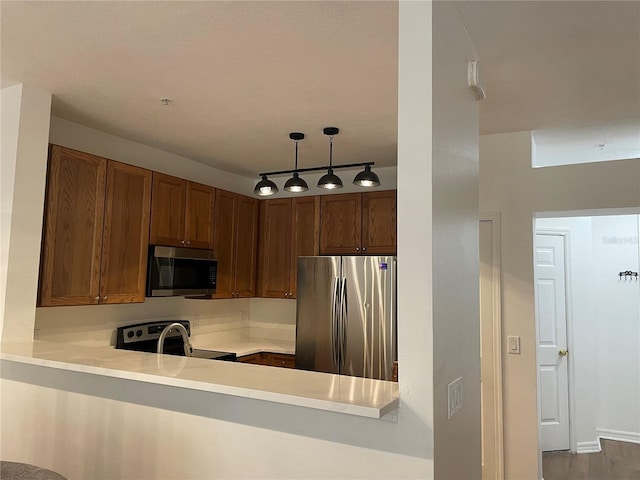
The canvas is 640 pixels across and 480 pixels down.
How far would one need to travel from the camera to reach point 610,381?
15.0ft

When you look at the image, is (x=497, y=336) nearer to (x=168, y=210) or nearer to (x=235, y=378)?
(x=235, y=378)

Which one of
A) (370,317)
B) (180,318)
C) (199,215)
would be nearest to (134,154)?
(199,215)

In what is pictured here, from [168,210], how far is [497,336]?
8.49 feet

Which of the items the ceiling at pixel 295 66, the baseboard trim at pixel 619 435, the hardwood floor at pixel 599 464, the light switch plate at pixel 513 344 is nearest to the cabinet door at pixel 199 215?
the ceiling at pixel 295 66

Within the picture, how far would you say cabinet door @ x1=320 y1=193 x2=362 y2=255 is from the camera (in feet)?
13.7

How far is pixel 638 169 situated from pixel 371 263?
73.8 inches

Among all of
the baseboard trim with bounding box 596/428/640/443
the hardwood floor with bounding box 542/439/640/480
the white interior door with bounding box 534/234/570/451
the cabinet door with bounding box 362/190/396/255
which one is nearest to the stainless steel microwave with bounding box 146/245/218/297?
the cabinet door with bounding box 362/190/396/255

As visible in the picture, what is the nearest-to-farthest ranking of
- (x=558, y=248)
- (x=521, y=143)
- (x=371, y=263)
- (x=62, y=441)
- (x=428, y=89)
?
(x=428, y=89) < (x=62, y=441) < (x=521, y=143) < (x=371, y=263) < (x=558, y=248)

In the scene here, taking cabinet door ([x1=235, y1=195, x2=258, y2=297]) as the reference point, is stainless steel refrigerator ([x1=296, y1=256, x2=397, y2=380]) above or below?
below

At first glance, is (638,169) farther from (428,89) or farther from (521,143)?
(428,89)

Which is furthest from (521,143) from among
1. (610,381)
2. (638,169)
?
(610,381)

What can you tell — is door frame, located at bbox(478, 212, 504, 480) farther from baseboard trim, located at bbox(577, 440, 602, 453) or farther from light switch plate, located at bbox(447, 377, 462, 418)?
baseboard trim, located at bbox(577, 440, 602, 453)

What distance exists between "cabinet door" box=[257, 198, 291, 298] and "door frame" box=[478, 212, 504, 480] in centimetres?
193

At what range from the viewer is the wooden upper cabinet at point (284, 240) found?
4.41 metres
